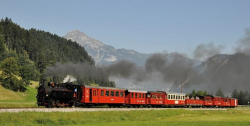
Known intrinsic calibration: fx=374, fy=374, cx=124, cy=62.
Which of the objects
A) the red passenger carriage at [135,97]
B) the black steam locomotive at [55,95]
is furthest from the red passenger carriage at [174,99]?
the black steam locomotive at [55,95]

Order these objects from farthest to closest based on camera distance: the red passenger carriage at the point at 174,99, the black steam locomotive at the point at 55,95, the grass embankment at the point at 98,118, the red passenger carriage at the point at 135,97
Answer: the red passenger carriage at the point at 174,99 → the red passenger carriage at the point at 135,97 → the black steam locomotive at the point at 55,95 → the grass embankment at the point at 98,118

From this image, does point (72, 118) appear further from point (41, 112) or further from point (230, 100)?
point (230, 100)

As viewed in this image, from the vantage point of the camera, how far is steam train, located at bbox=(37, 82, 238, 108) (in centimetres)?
4581

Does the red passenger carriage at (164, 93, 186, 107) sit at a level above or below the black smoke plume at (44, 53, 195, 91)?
below

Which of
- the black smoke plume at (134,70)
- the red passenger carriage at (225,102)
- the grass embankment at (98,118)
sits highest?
the black smoke plume at (134,70)

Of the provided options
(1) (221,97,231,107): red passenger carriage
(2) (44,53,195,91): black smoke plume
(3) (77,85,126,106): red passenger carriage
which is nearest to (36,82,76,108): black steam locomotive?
(3) (77,85,126,106): red passenger carriage

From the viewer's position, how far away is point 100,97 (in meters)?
52.0

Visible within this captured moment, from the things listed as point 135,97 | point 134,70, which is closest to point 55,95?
point 135,97

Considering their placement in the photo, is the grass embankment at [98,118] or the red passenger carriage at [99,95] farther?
the red passenger carriage at [99,95]

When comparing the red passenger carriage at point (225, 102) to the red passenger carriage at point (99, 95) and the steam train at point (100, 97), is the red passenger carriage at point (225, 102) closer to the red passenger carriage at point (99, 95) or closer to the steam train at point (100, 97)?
the steam train at point (100, 97)

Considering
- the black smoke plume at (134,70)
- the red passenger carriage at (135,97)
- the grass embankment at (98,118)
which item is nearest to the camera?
the grass embankment at (98,118)

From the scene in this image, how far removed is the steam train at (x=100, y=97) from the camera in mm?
45812

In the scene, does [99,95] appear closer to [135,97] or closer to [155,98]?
[135,97]

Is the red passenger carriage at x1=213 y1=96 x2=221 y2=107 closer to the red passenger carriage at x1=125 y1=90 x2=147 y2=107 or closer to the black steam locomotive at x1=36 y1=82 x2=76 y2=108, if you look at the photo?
the red passenger carriage at x1=125 y1=90 x2=147 y2=107
